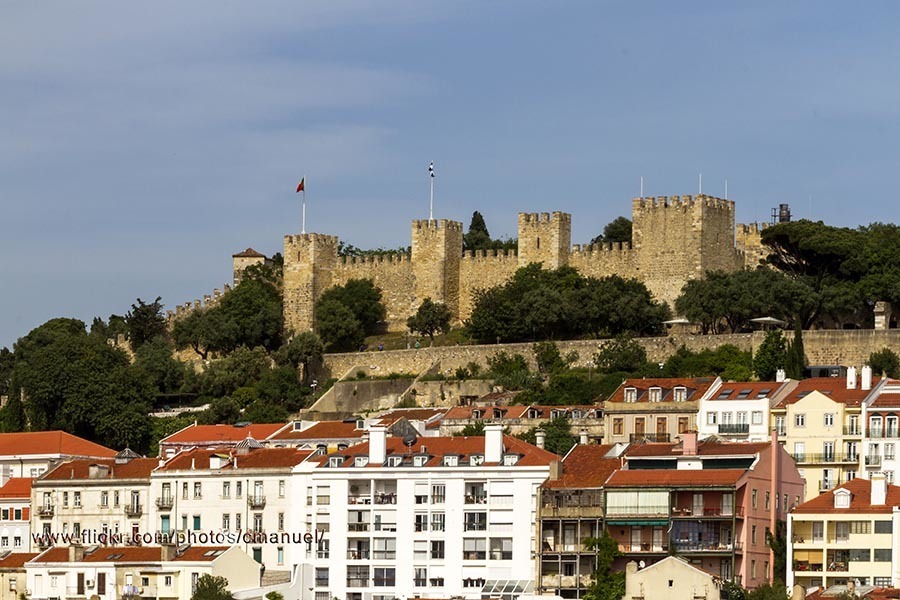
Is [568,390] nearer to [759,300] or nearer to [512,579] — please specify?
[759,300]

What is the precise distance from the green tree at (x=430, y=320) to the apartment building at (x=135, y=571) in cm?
3544

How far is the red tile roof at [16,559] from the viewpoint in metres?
73.2

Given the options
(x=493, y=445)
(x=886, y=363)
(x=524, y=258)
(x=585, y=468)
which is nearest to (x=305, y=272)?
(x=524, y=258)

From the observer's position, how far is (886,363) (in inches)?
3337

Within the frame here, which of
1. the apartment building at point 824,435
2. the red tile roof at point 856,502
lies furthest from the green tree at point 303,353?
the red tile roof at point 856,502

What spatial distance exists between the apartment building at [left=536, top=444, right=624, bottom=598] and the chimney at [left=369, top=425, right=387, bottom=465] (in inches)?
237

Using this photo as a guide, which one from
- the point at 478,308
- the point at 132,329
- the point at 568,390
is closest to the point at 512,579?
the point at 568,390

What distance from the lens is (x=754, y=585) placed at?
2559 inches

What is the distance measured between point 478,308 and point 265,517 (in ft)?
96.9

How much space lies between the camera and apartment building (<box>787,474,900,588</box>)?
6400cm

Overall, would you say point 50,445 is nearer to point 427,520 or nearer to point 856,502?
point 427,520

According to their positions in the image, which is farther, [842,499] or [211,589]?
[211,589]

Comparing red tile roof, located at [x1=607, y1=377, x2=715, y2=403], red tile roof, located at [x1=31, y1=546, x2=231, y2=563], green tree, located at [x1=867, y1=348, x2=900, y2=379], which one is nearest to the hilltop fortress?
green tree, located at [x1=867, y1=348, x2=900, y2=379]

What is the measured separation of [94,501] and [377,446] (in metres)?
10.9
